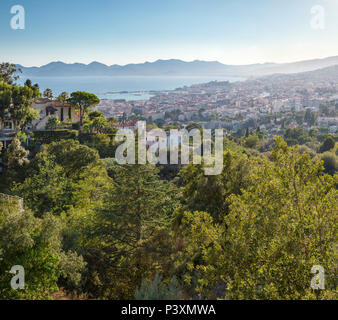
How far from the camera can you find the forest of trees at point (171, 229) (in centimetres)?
355

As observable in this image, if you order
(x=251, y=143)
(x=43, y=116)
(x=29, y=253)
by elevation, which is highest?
(x=43, y=116)

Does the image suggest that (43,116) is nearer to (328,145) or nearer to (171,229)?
(171,229)

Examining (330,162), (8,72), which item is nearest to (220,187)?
(330,162)

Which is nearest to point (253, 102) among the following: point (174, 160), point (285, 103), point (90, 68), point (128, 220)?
point (285, 103)

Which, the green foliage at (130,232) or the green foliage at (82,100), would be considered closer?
the green foliage at (130,232)

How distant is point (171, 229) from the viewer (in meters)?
8.27

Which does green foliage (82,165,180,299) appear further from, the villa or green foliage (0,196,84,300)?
the villa

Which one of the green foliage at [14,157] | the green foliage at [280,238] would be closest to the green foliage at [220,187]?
the green foliage at [280,238]

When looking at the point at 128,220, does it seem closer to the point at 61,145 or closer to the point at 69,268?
the point at 69,268

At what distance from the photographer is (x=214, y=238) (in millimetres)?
4379

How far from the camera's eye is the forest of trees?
3549 mm

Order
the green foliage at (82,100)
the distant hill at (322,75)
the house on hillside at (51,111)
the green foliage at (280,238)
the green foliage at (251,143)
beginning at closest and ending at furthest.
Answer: the green foliage at (280,238) < the house on hillside at (51,111) < the green foliage at (82,100) < the green foliage at (251,143) < the distant hill at (322,75)

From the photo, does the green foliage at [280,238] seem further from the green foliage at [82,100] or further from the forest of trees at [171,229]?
the green foliage at [82,100]

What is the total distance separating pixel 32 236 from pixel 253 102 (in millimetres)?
110568
